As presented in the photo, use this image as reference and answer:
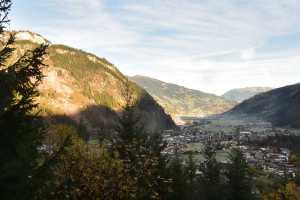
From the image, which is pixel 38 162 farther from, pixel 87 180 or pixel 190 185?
pixel 190 185

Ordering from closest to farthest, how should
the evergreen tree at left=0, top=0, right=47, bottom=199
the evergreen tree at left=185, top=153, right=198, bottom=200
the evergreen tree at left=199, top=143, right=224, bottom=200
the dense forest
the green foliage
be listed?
the evergreen tree at left=0, top=0, right=47, bottom=199, the dense forest, the green foliage, the evergreen tree at left=185, top=153, right=198, bottom=200, the evergreen tree at left=199, top=143, right=224, bottom=200

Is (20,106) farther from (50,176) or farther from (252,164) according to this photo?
(252,164)

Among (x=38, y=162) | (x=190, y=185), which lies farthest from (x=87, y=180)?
(x=190, y=185)

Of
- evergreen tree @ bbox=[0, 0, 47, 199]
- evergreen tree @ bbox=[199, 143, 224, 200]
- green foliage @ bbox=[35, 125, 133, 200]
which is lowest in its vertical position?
evergreen tree @ bbox=[199, 143, 224, 200]

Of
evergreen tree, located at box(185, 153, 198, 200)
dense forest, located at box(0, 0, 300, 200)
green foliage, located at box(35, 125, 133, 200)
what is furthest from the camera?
evergreen tree, located at box(185, 153, 198, 200)

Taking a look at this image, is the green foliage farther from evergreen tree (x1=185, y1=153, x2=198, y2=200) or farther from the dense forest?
evergreen tree (x1=185, y1=153, x2=198, y2=200)

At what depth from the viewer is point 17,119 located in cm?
1546

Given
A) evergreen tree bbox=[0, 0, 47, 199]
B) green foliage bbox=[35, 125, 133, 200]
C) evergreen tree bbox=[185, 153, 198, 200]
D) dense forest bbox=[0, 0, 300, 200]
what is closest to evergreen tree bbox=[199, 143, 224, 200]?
evergreen tree bbox=[185, 153, 198, 200]

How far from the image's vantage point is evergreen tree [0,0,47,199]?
13672 millimetres

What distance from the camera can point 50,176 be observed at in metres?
16.2

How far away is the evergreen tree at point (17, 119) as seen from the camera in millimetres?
13672

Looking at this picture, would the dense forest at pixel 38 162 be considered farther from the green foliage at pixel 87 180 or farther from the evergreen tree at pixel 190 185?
the evergreen tree at pixel 190 185

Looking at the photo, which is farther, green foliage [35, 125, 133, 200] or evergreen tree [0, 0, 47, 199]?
green foliage [35, 125, 133, 200]

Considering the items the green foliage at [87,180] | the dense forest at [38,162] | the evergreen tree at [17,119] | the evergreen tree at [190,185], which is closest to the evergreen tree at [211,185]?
the evergreen tree at [190,185]
